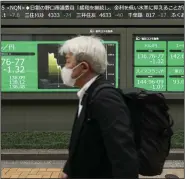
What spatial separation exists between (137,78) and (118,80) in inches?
15.6

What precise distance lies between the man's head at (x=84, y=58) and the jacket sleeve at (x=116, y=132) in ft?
0.74

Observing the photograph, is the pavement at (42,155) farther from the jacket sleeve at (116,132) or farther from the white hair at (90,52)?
the jacket sleeve at (116,132)

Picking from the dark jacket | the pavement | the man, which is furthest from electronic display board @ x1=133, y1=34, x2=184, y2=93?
the dark jacket

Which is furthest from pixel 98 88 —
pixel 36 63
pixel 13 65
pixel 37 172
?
pixel 13 65

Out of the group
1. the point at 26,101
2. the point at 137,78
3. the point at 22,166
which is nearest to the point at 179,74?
the point at 137,78

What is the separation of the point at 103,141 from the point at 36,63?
590 centimetres

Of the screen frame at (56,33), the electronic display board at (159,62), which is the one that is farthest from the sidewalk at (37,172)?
the electronic display board at (159,62)

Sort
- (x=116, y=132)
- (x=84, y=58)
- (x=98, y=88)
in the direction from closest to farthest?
(x=116, y=132) → (x=98, y=88) → (x=84, y=58)

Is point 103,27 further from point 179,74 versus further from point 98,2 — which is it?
point 179,74

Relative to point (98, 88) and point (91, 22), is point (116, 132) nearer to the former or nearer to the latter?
point (98, 88)

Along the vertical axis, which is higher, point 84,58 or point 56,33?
point 56,33

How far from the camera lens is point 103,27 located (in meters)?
7.62

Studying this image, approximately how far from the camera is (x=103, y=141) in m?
2.01

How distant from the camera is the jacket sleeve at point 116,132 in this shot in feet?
6.29
